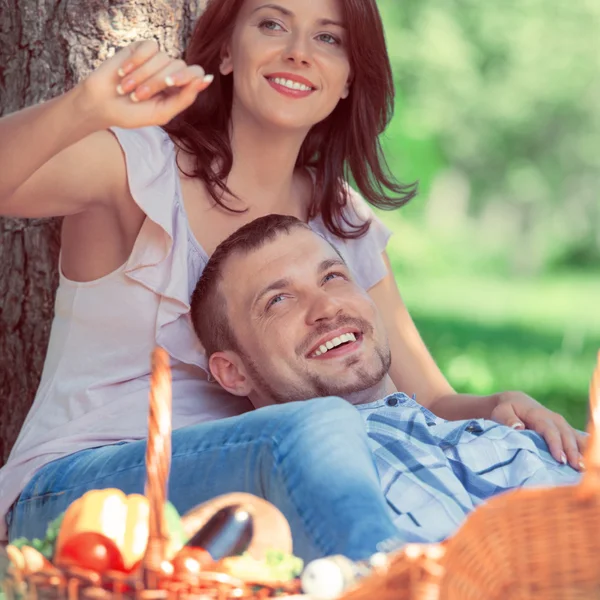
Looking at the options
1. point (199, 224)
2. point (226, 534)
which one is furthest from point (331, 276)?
point (226, 534)

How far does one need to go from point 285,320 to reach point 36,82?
3.78ft

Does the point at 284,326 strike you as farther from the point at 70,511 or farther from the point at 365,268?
the point at 70,511

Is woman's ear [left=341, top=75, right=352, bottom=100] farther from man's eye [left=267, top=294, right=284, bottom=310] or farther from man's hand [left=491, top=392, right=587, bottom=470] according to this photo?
man's hand [left=491, top=392, right=587, bottom=470]

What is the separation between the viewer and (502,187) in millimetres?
17156

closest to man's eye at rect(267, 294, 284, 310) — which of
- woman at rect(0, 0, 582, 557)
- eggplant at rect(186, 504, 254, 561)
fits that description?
woman at rect(0, 0, 582, 557)

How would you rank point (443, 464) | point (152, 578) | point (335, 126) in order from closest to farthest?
point (152, 578) → point (443, 464) → point (335, 126)

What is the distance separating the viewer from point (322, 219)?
3180mm

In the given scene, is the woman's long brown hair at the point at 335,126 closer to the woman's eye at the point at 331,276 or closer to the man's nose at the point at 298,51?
the man's nose at the point at 298,51

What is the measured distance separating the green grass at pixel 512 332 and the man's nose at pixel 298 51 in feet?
12.1

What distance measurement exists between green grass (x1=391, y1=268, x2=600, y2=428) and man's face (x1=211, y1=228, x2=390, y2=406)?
11.8 ft

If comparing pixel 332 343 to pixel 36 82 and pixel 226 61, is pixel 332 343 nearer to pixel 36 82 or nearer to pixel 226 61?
pixel 226 61

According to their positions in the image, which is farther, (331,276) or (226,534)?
(331,276)

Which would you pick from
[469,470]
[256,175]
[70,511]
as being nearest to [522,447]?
[469,470]

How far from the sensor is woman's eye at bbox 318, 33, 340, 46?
118 inches
